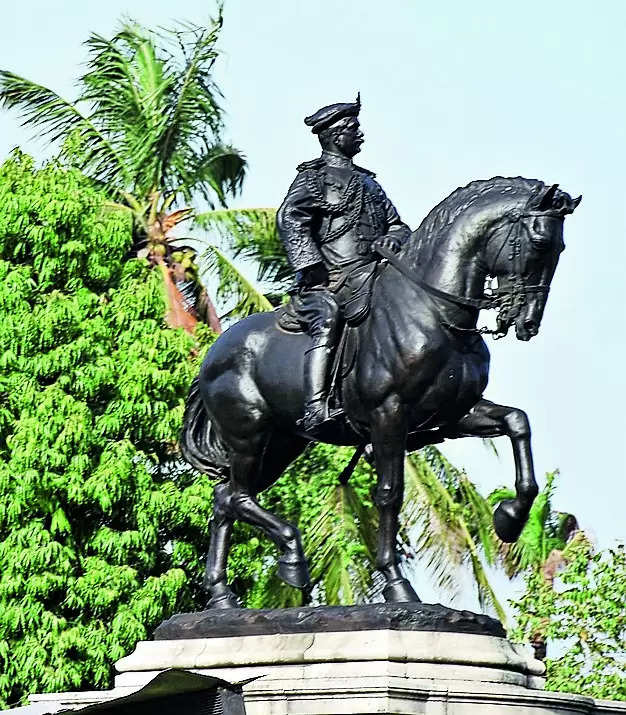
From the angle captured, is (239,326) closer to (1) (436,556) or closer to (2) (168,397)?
(2) (168,397)

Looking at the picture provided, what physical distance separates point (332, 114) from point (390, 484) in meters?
2.64

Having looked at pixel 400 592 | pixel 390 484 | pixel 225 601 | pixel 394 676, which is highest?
pixel 390 484

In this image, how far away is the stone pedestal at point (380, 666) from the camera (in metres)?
12.4

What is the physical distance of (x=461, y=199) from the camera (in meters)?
13.3

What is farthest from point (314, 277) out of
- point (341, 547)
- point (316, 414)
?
point (341, 547)

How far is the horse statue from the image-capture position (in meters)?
12.9

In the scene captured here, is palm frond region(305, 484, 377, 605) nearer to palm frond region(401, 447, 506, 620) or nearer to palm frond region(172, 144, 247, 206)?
palm frond region(401, 447, 506, 620)

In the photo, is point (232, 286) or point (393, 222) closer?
point (393, 222)

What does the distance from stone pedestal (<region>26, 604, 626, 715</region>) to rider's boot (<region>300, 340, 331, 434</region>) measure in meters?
1.20

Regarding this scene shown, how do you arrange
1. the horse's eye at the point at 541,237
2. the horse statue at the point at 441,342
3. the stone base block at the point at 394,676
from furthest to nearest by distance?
the horse statue at the point at 441,342 < the horse's eye at the point at 541,237 < the stone base block at the point at 394,676

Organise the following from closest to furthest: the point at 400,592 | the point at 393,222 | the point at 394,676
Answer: the point at 394,676 < the point at 400,592 < the point at 393,222

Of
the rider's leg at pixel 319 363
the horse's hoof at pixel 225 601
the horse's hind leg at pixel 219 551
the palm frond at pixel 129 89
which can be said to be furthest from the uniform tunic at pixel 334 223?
the palm frond at pixel 129 89

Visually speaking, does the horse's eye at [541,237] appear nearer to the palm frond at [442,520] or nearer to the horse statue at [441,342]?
the horse statue at [441,342]

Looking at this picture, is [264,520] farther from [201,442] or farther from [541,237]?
[541,237]
